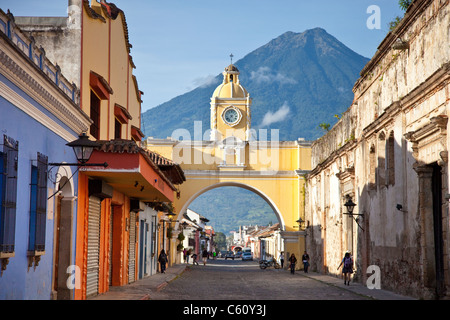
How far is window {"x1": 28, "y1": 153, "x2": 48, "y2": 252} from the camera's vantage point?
10195 mm

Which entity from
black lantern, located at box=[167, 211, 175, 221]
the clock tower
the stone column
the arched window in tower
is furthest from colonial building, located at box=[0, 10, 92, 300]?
the clock tower

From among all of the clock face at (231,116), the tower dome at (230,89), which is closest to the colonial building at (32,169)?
the clock face at (231,116)

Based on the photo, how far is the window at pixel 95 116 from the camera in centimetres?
1538

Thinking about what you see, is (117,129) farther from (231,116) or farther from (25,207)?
(231,116)

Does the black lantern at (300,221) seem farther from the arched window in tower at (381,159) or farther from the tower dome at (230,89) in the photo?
the arched window in tower at (381,159)

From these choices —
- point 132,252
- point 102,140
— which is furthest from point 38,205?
point 132,252

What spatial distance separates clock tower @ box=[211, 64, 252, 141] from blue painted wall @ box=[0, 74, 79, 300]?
109 feet

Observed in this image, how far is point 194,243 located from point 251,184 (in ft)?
106

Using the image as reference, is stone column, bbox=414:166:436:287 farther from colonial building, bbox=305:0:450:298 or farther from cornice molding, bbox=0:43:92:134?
cornice molding, bbox=0:43:92:134

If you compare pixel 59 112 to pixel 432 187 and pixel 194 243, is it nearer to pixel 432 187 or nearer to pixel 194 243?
pixel 432 187

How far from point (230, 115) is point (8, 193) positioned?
36.8m

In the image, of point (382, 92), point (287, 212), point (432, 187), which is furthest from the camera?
point (287, 212)

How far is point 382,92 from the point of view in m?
19.9
